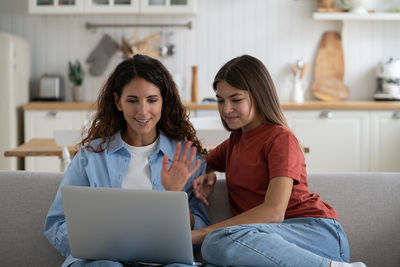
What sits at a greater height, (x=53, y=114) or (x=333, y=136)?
(x=53, y=114)

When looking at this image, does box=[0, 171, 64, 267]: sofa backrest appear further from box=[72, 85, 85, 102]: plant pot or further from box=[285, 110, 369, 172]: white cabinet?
box=[72, 85, 85, 102]: plant pot

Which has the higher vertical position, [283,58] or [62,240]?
[283,58]

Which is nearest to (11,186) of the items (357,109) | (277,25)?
(357,109)

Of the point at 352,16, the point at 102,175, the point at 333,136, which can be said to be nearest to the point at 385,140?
the point at 333,136

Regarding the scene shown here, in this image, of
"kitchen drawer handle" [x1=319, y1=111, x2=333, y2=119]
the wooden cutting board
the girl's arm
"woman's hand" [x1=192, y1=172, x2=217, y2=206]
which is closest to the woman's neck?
"woman's hand" [x1=192, y1=172, x2=217, y2=206]

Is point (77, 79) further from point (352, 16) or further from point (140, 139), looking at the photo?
point (140, 139)

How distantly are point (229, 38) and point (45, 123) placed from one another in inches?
68.4

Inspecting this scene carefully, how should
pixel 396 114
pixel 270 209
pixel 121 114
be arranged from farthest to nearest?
pixel 396 114, pixel 121 114, pixel 270 209

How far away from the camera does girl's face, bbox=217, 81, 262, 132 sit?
1802mm

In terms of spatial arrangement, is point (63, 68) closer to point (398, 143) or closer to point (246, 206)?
point (398, 143)

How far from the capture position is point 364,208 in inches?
76.7

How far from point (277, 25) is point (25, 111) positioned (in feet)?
7.45

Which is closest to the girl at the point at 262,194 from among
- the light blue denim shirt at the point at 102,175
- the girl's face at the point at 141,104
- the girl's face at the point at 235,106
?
the girl's face at the point at 235,106

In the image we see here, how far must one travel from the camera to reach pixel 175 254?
5.08 feet
